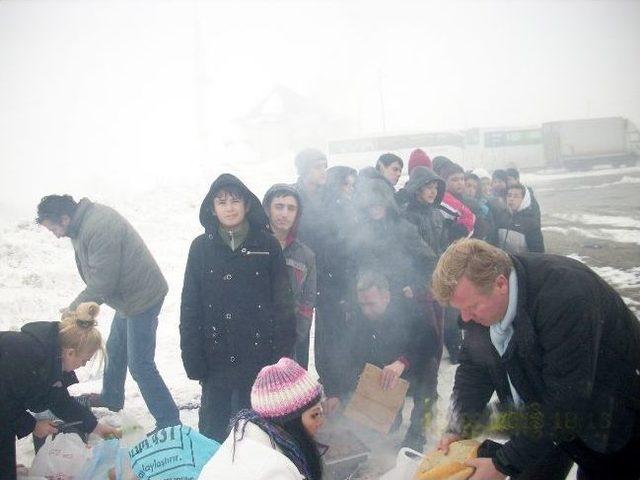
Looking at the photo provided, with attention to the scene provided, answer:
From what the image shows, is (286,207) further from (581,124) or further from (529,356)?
(581,124)

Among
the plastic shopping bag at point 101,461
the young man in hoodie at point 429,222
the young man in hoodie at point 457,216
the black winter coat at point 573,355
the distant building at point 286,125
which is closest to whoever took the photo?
the black winter coat at point 573,355

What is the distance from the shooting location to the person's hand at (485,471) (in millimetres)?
1980

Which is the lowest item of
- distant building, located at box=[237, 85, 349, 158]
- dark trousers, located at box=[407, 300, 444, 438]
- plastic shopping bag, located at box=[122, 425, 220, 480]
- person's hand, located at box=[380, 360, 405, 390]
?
dark trousers, located at box=[407, 300, 444, 438]

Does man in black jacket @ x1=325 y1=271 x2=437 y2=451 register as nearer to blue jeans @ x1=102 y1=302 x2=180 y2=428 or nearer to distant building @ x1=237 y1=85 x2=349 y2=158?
blue jeans @ x1=102 y1=302 x2=180 y2=428

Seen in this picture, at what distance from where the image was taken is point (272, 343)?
2.93m

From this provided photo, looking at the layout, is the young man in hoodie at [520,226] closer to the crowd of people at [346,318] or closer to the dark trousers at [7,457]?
the crowd of people at [346,318]

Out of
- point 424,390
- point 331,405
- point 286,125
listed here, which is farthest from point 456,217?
point 286,125

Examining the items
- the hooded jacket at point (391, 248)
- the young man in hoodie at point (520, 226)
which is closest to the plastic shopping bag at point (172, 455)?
the hooded jacket at point (391, 248)

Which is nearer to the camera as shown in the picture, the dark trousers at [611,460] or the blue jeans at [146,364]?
the dark trousers at [611,460]

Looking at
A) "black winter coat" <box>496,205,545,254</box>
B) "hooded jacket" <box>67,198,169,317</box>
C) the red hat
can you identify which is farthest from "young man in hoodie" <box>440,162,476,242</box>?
"hooded jacket" <box>67,198,169,317</box>

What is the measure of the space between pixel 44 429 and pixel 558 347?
331 cm

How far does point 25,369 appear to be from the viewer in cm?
236

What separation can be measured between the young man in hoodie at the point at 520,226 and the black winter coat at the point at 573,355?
4.12 m

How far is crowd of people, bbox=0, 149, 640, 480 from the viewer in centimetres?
170
